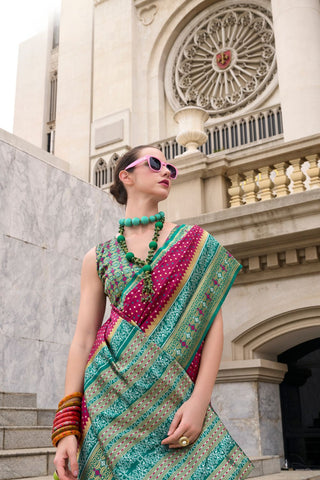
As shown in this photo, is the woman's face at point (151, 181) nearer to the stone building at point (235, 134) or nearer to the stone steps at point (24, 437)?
the stone steps at point (24, 437)

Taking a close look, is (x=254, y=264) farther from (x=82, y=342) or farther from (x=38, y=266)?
Answer: (x=82, y=342)

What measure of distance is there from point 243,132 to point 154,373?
1773 centimetres

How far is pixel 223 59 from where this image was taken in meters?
21.1

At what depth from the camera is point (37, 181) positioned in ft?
22.0

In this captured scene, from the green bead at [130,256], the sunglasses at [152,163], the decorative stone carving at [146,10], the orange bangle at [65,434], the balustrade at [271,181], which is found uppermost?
the decorative stone carving at [146,10]

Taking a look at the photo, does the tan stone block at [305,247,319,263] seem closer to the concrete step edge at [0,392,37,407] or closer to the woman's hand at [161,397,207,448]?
the concrete step edge at [0,392,37,407]

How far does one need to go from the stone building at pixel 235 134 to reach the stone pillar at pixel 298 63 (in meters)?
0.04

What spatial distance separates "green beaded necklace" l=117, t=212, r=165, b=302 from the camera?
1817 mm

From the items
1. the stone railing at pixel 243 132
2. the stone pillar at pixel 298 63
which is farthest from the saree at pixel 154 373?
the stone railing at pixel 243 132

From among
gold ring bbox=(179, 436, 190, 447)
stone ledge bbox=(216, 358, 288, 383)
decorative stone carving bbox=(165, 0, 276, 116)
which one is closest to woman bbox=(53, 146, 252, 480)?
gold ring bbox=(179, 436, 190, 447)

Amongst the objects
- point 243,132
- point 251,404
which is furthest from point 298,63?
point 251,404

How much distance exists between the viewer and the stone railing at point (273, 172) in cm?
732

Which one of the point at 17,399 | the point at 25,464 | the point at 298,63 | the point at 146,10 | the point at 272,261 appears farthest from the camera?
the point at 146,10

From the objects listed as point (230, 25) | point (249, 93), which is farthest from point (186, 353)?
point (230, 25)
